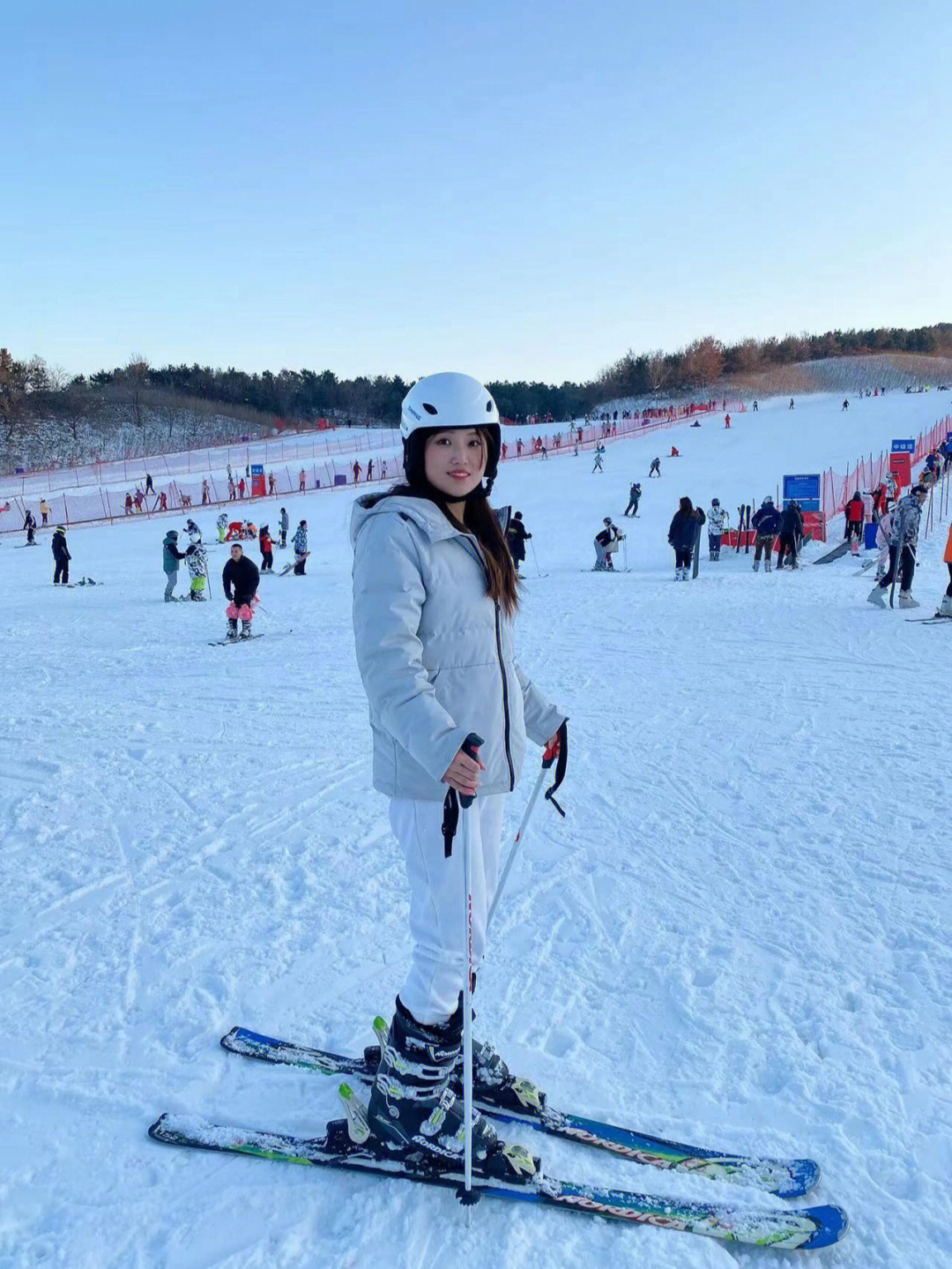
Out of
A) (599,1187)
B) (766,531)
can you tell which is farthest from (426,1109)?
(766,531)

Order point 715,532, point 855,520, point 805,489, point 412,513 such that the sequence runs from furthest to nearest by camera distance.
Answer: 1. point 805,489
2. point 715,532
3. point 855,520
4. point 412,513

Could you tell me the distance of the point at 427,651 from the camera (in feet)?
6.92

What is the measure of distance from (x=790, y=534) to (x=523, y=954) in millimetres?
15208

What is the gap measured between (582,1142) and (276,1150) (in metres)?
0.85

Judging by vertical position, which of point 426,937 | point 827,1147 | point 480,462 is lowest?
point 827,1147

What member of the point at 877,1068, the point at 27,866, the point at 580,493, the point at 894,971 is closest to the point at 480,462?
the point at 877,1068

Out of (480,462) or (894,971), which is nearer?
(480,462)

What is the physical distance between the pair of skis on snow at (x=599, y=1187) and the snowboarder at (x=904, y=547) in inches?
410

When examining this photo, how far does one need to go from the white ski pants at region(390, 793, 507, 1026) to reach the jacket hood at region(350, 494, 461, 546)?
2.26 ft

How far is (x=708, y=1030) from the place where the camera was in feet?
9.33

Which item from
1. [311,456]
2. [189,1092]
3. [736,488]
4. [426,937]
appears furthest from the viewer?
[311,456]

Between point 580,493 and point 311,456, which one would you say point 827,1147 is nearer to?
point 580,493

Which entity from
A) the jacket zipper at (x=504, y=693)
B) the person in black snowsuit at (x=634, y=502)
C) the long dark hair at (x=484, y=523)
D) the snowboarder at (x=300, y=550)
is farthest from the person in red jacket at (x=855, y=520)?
the jacket zipper at (x=504, y=693)

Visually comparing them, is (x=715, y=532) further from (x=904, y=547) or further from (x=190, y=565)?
(x=190, y=565)
